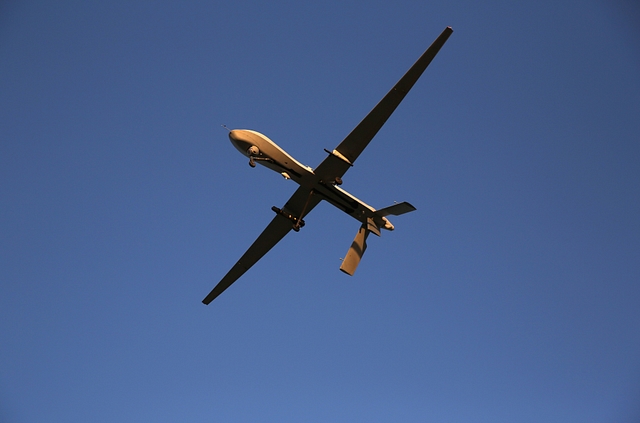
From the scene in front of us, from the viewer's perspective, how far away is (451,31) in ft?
123

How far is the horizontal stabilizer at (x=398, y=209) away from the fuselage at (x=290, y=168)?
1.33 metres

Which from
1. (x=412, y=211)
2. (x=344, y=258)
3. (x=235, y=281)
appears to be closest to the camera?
(x=412, y=211)

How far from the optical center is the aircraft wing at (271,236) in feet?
139

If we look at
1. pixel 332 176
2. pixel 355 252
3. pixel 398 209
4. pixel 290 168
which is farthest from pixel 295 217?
pixel 398 209

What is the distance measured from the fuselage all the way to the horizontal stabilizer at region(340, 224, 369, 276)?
1.17m

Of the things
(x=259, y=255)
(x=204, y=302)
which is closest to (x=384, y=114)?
(x=259, y=255)

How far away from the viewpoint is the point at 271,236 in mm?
44938

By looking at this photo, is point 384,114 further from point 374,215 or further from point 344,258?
point 344,258

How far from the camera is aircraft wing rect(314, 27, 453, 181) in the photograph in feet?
126

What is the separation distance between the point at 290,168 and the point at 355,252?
7.55 metres

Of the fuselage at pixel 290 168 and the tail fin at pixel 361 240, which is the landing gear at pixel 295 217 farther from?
the tail fin at pixel 361 240

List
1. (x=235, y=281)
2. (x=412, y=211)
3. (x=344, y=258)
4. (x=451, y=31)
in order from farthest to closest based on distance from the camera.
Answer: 1. (x=235, y=281)
2. (x=344, y=258)
3. (x=412, y=211)
4. (x=451, y=31)

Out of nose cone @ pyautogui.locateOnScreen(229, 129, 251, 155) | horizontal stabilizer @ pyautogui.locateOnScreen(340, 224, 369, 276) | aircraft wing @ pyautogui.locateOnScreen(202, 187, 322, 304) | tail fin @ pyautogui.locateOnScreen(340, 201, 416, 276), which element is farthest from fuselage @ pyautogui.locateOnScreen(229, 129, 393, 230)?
horizontal stabilizer @ pyautogui.locateOnScreen(340, 224, 369, 276)

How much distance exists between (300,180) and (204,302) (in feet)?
40.2
